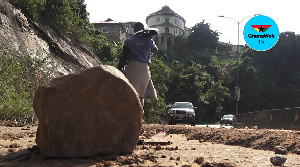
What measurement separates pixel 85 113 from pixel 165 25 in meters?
58.6

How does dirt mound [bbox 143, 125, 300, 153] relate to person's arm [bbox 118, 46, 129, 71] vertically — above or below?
below

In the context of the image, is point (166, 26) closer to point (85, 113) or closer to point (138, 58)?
point (138, 58)

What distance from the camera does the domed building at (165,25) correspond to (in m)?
60.0

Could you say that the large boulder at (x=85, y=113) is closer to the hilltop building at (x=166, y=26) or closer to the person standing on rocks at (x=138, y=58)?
the person standing on rocks at (x=138, y=58)

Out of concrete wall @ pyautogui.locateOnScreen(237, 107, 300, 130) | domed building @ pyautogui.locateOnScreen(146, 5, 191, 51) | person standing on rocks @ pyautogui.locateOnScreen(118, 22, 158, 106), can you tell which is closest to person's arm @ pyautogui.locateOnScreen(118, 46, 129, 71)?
person standing on rocks @ pyautogui.locateOnScreen(118, 22, 158, 106)

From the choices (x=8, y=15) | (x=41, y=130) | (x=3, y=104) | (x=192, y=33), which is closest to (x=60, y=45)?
(x=8, y=15)

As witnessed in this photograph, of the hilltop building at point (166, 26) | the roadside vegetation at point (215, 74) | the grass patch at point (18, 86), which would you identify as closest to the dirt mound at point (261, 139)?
the grass patch at point (18, 86)

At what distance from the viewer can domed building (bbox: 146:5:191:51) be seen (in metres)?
60.0

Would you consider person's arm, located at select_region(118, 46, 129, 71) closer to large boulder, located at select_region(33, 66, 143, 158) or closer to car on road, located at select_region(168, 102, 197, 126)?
large boulder, located at select_region(33, 66, 143, 158)

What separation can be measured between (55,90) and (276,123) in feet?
26.5

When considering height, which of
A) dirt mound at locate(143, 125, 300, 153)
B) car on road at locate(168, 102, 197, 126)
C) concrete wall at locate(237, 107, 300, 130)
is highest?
dirt mound at locate(143, 125, 300, 153)

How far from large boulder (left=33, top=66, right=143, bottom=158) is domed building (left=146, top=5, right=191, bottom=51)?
55592mm

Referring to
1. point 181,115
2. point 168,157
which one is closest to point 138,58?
point 168,157

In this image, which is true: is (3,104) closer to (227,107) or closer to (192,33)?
(227,107)
